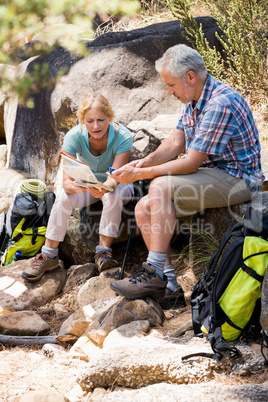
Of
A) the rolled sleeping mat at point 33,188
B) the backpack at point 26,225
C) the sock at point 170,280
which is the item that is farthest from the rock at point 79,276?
the sock at point 170,280

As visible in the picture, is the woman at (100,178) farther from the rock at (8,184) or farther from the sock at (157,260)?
the rock at (8,184)

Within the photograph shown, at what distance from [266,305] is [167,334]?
95 cm

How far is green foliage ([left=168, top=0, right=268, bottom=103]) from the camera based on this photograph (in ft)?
19.0

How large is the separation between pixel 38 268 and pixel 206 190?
1.92m

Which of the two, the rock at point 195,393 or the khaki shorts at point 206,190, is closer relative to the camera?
the rock at point 195,393

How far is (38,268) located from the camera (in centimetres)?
448

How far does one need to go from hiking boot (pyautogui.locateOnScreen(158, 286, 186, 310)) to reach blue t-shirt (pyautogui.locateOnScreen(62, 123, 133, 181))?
1437mm

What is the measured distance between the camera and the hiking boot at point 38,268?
177 inches

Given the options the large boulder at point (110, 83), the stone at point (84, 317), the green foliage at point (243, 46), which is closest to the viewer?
the stone at point (84, 317)

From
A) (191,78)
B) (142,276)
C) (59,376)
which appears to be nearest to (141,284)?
(142,276)

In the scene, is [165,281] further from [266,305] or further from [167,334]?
[266,305]

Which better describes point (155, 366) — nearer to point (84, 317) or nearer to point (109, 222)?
point (84, 317)

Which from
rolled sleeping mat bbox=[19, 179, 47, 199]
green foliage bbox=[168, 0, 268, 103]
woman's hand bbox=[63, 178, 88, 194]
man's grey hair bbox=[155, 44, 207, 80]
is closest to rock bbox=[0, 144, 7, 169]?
rolled sleeping mat bbox=[19, 179, 47, 199]

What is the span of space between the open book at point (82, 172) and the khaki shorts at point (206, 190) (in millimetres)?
617
